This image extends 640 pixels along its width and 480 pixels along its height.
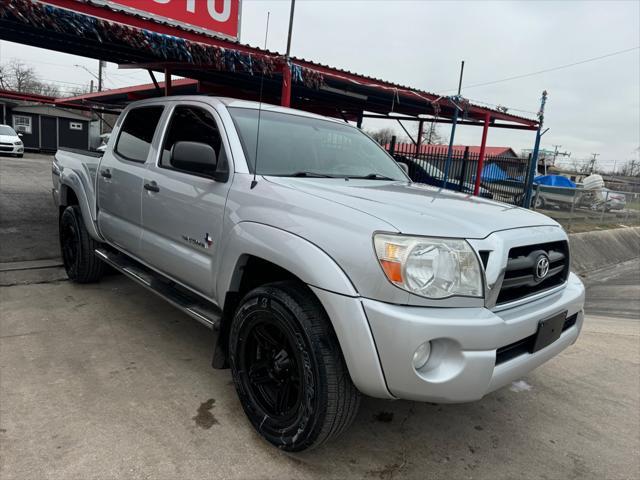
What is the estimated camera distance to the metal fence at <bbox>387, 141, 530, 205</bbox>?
11.9 metres

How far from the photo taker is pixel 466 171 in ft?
41.3

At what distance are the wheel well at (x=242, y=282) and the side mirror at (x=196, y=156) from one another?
0.64m

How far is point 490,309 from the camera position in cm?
218

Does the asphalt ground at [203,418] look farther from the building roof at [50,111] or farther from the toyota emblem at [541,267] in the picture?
the building roof at [50,111]

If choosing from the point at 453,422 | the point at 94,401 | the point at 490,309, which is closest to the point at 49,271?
the point at 94,401

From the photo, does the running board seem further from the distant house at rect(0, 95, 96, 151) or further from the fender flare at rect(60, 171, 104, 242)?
the distant house at rect(0, 95, 96, 151)

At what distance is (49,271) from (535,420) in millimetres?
5167

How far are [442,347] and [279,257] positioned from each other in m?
0.89

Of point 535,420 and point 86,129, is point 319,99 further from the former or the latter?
point 86,129

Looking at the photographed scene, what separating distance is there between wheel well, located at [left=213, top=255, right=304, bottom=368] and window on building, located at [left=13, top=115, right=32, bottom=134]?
32880 mm

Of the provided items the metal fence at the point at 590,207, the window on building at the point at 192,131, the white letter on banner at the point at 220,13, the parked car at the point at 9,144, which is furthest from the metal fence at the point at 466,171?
the parked car at the point at 9,144

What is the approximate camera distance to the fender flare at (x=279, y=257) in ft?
7.00

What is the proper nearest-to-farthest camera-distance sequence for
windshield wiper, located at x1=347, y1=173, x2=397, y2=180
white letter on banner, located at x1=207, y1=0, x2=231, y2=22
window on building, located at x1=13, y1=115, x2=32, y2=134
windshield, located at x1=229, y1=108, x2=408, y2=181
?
windshield, located at x1=229, y1=108, x2=408, y2=181, windshield wiper, located at x1=347, y1=173, x2=397, y2=180, white letter on banner, located at x1=207, y1=0, x2=231, y2=22, window on building, located at x1=13, y1=115, x2=32, y2=134

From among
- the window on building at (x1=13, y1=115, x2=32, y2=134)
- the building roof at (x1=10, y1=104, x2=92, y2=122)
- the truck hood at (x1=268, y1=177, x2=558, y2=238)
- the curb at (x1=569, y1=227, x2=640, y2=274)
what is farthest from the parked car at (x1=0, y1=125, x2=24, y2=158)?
the truck hood at (x1=268, y1=177, x2=558, y2=238)
